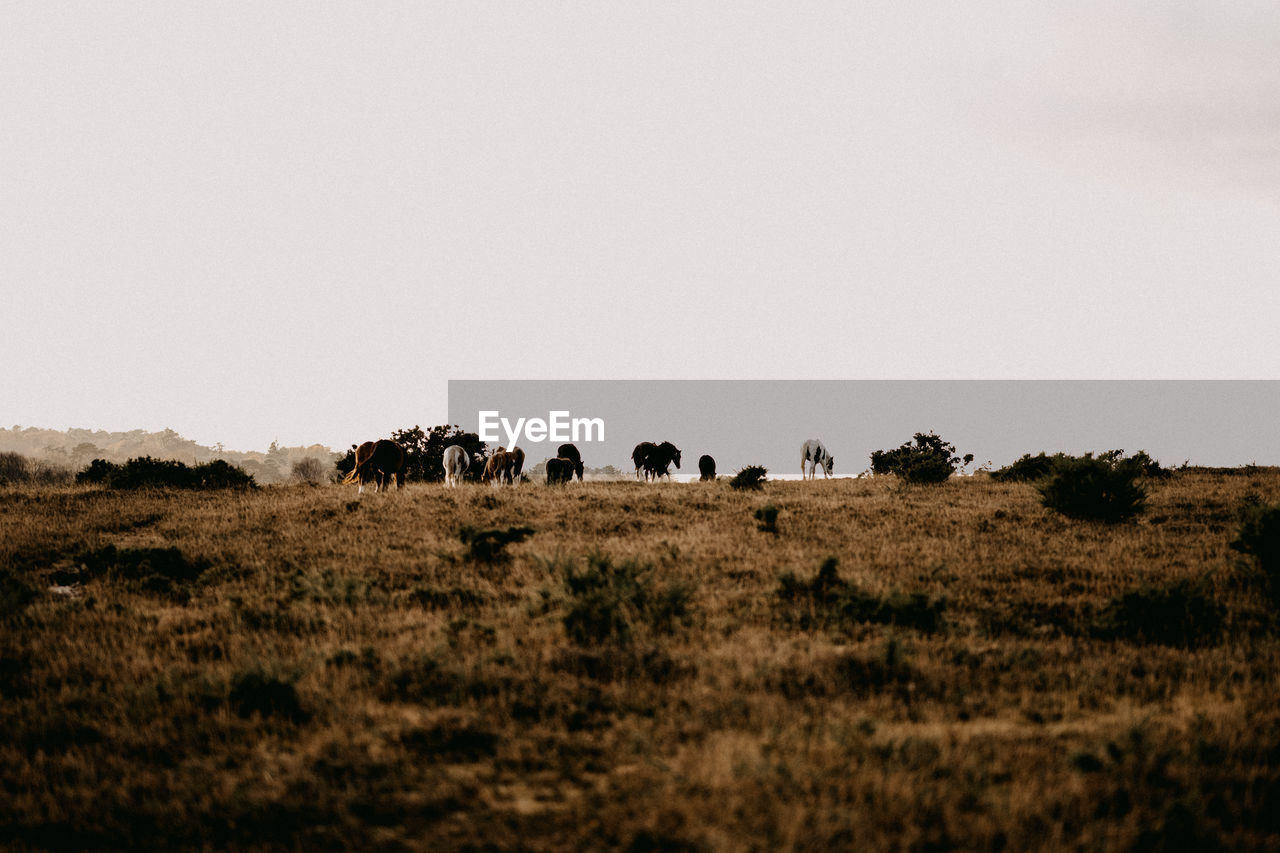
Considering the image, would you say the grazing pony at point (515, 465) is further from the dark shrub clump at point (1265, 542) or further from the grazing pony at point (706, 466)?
the dark shrub clump at point (1265, 542)

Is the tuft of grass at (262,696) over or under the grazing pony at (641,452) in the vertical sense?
under

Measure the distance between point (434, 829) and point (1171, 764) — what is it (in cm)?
544

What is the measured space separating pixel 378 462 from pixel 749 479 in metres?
13.9

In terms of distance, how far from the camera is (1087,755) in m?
5.33

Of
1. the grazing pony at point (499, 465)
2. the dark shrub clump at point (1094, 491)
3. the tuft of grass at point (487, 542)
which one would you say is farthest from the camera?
the grazing pony at point (499, 465)

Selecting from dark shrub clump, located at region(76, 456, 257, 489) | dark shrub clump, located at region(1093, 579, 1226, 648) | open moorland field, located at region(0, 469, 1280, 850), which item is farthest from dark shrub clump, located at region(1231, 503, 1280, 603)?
dark shrub clump, located at region(76, 456, 257, 489)

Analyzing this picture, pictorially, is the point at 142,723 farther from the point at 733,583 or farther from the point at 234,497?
the point at 234,497

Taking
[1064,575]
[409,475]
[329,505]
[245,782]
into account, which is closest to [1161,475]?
[1064,575]

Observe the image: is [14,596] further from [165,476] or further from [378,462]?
[165,476]

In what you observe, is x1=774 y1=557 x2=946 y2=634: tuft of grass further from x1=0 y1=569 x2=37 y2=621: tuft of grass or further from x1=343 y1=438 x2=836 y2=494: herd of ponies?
x1=343 y1=438 x2=836 y2=494: herd of ponies

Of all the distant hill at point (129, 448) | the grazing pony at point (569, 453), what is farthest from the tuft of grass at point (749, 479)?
the distant hill at point (129, 448)

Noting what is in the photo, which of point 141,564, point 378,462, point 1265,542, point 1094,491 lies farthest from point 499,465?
point 1265,542

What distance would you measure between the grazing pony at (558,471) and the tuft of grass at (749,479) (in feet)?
24.4

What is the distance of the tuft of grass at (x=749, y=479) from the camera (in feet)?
91.2
